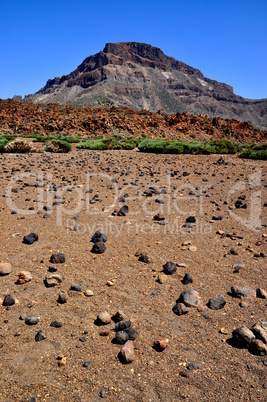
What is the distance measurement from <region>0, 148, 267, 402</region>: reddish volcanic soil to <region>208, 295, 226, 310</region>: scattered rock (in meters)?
0.05

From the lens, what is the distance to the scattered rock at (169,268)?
3.79 metres

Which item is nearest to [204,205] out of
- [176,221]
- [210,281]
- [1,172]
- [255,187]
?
[176,221]

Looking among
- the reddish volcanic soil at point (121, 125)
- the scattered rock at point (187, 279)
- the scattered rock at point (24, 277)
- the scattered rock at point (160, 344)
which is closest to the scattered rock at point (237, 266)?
the scattered rock at point (187, 279)

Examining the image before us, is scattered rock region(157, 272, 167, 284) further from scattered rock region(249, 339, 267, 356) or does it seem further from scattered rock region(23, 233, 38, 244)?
scattered rock region(23, 233, 38, 244)

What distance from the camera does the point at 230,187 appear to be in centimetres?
873

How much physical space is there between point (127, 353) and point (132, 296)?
2.89 ft

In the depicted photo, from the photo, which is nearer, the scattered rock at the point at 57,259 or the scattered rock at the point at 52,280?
the scattered rock at the point at 52,280

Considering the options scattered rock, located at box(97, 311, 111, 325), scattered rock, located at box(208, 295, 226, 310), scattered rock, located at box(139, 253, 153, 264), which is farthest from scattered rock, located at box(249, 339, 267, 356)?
scattered rock, located at box(139, 253, 153, 264)

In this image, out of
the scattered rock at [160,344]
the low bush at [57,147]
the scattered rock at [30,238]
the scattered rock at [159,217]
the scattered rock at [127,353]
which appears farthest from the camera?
the low bush at [57,147]

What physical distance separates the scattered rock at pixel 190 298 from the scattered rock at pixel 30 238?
7.85 ft

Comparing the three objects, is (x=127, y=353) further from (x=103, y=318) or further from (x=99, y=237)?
(x=99, y=237)

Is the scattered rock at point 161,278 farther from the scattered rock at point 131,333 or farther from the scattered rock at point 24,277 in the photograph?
the scattered rock at point 24,277

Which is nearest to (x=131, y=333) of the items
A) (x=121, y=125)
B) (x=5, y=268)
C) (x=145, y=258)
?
(x=145, y=258)

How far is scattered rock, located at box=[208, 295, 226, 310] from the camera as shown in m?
3.15
